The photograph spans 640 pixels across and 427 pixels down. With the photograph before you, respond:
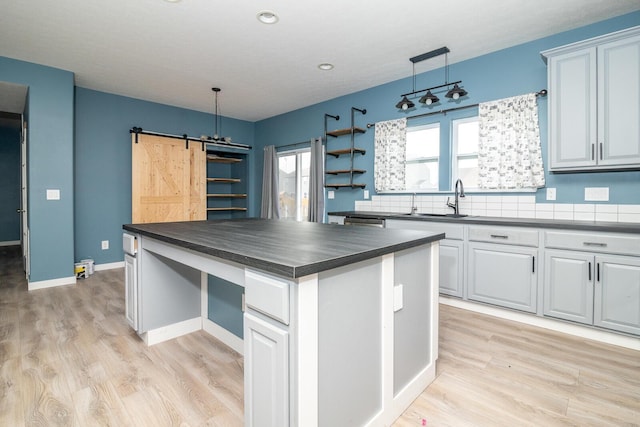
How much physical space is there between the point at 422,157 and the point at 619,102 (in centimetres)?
190

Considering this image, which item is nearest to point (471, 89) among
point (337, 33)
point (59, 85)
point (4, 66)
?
point (337, 33)

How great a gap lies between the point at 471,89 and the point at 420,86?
642 millimetres

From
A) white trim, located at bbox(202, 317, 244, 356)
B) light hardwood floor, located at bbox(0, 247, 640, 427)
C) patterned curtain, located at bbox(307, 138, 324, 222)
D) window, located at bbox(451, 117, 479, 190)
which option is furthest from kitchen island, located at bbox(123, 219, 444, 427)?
patterned curtain, located at bbox(307, 138, 324, 222)

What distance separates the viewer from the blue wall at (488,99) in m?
2.78

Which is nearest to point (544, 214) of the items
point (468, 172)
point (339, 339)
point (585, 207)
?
point (585, 207)

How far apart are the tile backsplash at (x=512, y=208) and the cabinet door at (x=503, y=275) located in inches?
25.0

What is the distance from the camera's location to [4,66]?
362 cm

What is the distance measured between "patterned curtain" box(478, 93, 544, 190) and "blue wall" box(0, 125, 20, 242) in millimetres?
9021

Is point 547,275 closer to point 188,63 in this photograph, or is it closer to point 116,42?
point 188,63

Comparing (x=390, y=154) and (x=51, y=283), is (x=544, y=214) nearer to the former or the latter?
(x=390, y=154)

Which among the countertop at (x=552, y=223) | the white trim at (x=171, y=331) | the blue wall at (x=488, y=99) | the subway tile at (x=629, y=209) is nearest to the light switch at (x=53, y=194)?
the white trim at (x=171, y=331)

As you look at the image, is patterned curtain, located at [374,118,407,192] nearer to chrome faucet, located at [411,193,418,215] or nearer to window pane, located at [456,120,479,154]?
chrome faucet, located at [411,193,418,215]

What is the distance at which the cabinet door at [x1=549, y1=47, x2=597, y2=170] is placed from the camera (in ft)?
8.54

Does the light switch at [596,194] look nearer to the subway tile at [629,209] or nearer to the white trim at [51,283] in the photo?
the subway tile at [629,209]
